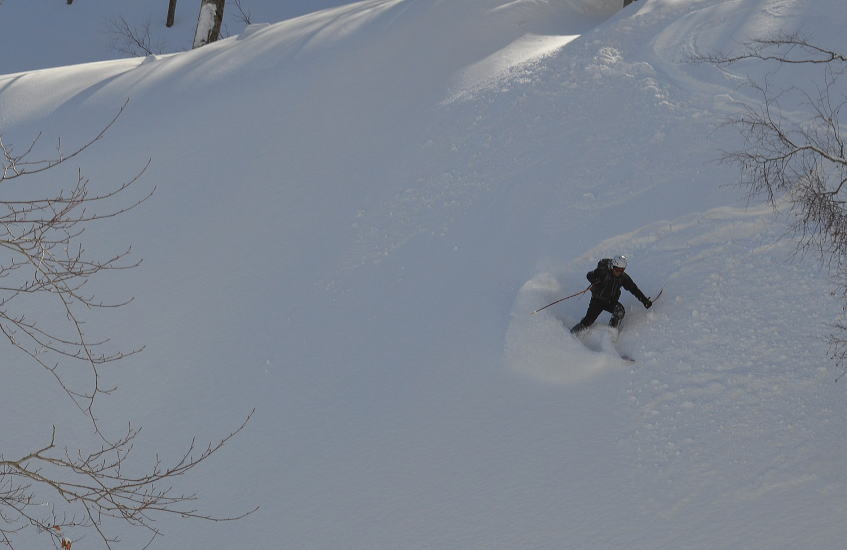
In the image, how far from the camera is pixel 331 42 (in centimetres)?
1562

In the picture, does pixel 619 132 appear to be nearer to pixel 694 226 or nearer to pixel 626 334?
pixel 694 226

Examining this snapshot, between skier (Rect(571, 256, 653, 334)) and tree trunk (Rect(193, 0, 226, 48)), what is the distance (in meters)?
11.0

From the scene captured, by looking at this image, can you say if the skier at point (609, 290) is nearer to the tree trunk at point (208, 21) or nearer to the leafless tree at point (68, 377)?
the leafless tree at point (68, 377)

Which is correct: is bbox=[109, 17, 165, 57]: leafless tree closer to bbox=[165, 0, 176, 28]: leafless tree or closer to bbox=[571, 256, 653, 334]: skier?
bbox=[165, 0, 176, 28]: leafless tree

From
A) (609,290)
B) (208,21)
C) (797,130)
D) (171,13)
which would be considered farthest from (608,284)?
(171,13)

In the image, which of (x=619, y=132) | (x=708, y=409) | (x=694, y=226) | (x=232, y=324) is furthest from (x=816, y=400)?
(x=232, y=324)

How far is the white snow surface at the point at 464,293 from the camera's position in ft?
28.1

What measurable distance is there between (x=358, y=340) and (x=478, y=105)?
470 cm

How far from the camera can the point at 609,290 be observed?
9.57m

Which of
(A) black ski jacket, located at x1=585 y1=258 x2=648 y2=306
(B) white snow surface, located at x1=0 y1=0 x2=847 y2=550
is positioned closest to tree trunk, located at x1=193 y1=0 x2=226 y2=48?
(B) white snow surface, located at x1=0 y1=0 x2=847 y2=550

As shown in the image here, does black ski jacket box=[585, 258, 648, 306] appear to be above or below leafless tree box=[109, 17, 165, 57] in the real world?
below

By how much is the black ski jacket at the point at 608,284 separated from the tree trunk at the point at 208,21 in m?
11.0

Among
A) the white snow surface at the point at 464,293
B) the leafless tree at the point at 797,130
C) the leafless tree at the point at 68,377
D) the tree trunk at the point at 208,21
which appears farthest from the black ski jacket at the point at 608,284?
the tree trunk at the point at 208,21

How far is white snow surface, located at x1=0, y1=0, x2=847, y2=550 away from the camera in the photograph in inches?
337
